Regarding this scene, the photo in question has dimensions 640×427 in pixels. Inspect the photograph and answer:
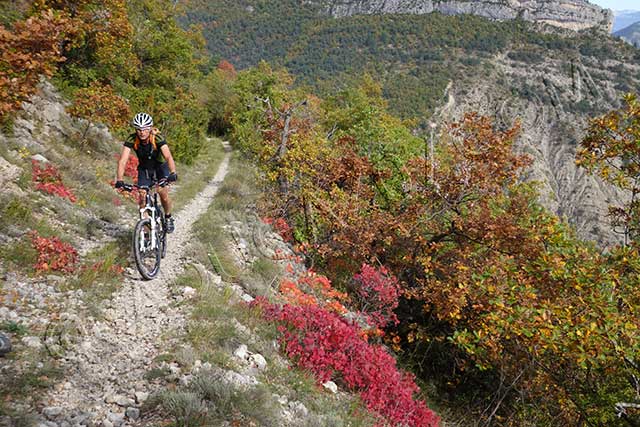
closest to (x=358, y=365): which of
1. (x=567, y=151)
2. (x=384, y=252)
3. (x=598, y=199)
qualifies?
(x=384, y=252)

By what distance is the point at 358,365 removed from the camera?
634 cm

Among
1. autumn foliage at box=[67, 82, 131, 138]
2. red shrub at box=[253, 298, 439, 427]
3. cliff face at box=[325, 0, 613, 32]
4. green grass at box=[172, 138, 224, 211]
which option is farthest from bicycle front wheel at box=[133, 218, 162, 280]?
cliff face at box=[325, 0, 613, 32]

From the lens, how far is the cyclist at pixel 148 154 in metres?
6.22

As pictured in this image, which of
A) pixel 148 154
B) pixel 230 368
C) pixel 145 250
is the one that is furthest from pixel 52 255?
pixel 230 368

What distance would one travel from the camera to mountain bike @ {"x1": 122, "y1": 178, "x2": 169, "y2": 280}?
6180 millimetres

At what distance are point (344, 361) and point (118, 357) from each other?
10.4 ft

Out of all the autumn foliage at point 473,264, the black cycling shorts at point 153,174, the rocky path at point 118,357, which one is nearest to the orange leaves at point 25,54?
the black cycling shorts at point 153,174

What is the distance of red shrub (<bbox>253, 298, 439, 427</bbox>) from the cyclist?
2.66 metres

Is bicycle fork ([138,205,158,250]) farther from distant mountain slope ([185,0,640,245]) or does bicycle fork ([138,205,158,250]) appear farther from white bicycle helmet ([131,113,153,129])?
distant mountain slope ([185,0,640,245])

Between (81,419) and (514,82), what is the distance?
126 metres

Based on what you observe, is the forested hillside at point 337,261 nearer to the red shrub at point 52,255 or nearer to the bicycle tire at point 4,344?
the red shrub at point 52,255

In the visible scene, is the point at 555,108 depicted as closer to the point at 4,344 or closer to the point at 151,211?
the point at 151,211

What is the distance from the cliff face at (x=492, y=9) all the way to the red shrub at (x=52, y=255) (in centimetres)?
14943

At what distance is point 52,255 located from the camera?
591cm
